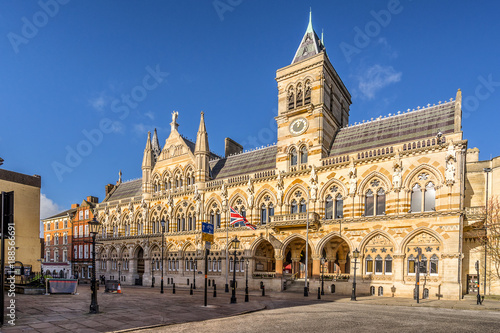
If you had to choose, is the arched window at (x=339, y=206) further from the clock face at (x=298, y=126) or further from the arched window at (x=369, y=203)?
the clock face at (x=298, y=126)

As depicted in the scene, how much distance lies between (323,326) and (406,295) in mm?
17031

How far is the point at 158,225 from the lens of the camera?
47625mm

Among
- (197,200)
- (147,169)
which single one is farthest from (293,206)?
(147,169)

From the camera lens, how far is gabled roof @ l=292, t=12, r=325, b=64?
128 ft

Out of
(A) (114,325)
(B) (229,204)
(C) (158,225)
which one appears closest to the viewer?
(A) (114,325)

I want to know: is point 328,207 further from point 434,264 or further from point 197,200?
point 197,200

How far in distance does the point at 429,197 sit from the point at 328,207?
8.78 metres

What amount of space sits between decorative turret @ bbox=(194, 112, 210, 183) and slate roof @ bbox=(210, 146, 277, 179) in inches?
77.7

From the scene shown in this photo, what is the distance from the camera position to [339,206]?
106 ft

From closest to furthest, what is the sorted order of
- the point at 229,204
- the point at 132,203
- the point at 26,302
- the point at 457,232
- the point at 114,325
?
the point at 114,325 → the point at 26,302 → the point at 457,232 → the point at 229,204 → the point at 132,203

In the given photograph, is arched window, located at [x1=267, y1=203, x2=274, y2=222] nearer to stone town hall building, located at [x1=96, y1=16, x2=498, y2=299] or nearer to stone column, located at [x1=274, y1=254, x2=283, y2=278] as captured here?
stone town hall building, located at [x1=96, y1=16, x2=498, y2=299]

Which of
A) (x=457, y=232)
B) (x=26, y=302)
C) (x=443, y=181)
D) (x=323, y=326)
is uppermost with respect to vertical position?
(x=443, y=181)

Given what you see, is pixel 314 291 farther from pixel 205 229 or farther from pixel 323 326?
pixel 323 326

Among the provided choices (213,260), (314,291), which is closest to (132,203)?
(213,260)
